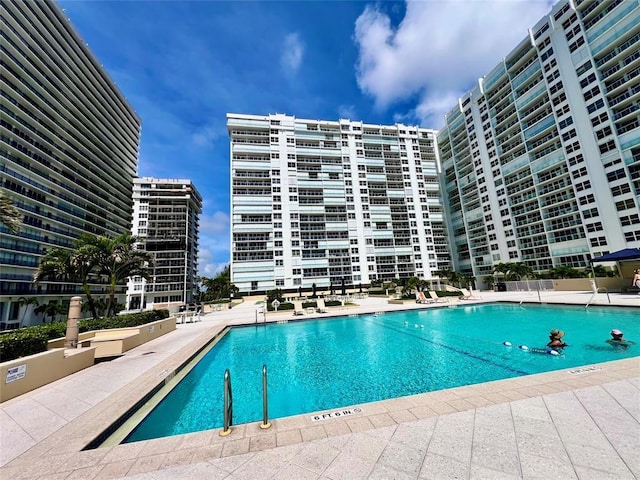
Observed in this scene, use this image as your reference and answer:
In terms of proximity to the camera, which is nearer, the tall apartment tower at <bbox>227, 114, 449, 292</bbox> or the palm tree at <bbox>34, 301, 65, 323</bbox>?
the palm tree at <bbox>34, 301, 65, 323</bbox>

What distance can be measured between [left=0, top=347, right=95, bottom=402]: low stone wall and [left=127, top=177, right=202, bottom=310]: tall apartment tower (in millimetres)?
64797

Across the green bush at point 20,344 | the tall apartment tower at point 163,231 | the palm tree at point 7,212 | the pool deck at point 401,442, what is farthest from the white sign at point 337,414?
the tall apartment tower at point 163,231

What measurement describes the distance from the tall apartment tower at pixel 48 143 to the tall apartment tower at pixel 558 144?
79392 millimetres

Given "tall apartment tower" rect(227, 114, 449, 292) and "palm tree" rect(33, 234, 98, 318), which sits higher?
"tall apartment tower" rect(227, 114, 449, 292)

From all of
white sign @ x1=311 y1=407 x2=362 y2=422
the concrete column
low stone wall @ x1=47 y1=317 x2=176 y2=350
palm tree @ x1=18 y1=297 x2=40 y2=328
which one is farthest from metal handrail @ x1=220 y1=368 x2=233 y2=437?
palm tree @ x1=18 y1=297 x2=40 y2=328

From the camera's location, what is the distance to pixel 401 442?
12.6 ft

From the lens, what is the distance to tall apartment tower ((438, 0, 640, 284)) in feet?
118

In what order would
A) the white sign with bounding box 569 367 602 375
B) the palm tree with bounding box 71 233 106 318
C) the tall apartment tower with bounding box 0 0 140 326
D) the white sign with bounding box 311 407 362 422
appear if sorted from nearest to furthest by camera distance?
1. the white sign with bounding box 311 407 362 422
2. the white sign with bounding box 569 367 602 375
3. the palm tree with bounding box 71 233 106 318
4. the tall apartment tower with bounding box 0 0 140 326

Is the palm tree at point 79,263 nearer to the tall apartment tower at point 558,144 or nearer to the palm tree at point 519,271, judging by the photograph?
the palm tree at point 519,271

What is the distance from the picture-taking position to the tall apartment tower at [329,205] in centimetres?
5566

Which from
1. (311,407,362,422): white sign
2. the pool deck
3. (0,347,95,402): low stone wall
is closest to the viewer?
the pool deck

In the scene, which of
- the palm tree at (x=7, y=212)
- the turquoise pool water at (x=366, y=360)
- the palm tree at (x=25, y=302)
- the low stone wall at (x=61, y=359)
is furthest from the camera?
the palm tree at (x=25, y=302)

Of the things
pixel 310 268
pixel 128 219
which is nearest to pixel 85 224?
pixel 128 219

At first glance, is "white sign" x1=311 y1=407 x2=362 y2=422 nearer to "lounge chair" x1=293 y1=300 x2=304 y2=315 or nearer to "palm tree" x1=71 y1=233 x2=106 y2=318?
"palm tree" x1=71 y1=233 x2=106 y2=318
